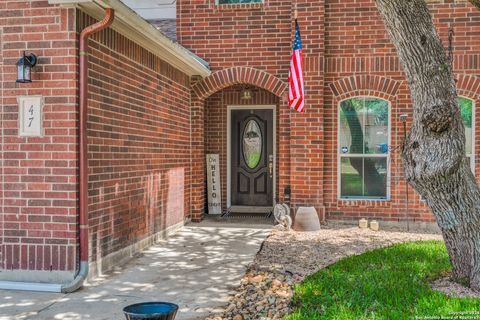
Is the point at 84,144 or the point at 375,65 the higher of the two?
the point at 375,65

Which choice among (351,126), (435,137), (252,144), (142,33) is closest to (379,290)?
(435,137)

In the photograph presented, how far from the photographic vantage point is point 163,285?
5.64 metres

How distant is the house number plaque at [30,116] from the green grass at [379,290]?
3299 millimetres

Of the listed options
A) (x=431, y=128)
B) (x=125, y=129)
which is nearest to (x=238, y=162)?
(x=125, y=129)

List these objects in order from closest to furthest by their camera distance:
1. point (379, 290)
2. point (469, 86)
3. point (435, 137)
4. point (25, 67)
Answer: point (435, 137) < point (379, 290) < point (25, 67) < point (469, 86)

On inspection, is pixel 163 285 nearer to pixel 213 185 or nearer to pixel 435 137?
pixel 435 137

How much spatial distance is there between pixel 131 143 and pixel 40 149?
1.62 meters

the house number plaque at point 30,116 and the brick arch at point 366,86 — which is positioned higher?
the brick arch at point 366,86

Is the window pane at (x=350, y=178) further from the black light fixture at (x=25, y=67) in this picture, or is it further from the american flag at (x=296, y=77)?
the black light fixture at (x=25, y=67)

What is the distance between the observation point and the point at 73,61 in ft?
18.1

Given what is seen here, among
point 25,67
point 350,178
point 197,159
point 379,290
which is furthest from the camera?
point 197,159

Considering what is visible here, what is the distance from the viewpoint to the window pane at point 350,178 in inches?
383

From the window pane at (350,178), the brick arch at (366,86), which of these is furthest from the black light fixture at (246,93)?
the window pane at (350,178)

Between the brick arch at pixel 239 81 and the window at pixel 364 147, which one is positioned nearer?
the window at pixel 364 147
